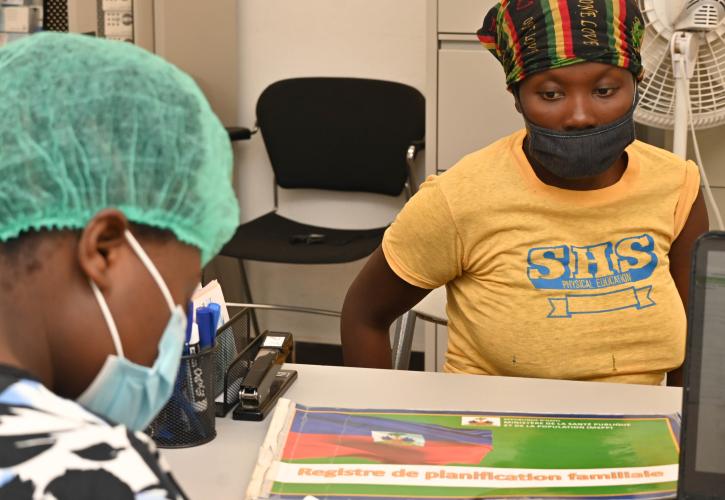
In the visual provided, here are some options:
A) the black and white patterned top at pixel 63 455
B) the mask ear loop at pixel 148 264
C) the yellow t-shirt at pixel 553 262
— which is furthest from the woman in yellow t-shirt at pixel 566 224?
the black and white patterned top at pixel 63 455

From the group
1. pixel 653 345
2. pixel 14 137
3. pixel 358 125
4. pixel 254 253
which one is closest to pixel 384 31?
pixel 358 125

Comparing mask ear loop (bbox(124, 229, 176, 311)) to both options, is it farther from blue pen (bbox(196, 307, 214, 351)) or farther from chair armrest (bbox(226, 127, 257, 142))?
chair armrest (bbox(226, 127, 257, 142))

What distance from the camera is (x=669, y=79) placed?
2.37 meters

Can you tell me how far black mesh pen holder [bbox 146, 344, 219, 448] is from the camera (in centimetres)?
128

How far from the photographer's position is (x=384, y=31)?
141 inches

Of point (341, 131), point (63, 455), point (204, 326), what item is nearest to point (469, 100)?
point (341, 131)

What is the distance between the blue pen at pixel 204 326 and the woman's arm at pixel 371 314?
44 centimetres

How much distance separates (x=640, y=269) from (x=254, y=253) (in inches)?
70.5

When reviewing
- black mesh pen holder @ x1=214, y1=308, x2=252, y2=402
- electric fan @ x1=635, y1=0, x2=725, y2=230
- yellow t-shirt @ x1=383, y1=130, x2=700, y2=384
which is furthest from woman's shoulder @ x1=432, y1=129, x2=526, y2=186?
electric fan @ x1=635, y1=0, x2=725, y2=230

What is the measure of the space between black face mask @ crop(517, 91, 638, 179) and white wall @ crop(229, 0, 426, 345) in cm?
203

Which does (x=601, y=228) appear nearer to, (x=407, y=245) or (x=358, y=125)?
(x=407, y=245)

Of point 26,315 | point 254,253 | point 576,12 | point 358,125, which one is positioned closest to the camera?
point 26,315

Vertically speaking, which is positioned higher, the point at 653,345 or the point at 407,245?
the point at 407,245

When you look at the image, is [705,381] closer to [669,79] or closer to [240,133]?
[669,79]
